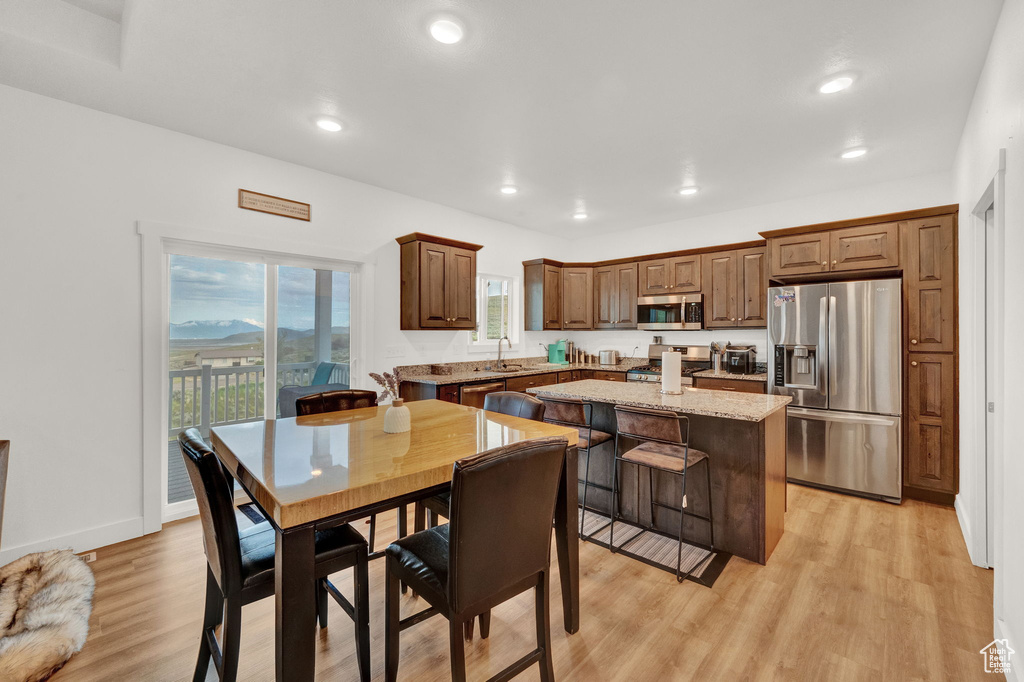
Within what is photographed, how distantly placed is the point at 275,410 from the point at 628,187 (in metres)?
3.77

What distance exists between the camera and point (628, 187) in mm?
4285

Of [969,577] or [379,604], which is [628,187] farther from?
[379,604]

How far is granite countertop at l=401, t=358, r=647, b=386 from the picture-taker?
429 cm

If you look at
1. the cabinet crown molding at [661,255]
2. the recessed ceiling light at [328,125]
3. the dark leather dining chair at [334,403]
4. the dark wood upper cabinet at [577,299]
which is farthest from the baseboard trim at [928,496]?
the recessed ceiling light at [328,125]

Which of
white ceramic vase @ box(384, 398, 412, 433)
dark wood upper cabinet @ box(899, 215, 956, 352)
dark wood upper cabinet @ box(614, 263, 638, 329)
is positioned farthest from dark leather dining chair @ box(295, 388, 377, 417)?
dark wood upper cabinet @ box(899, 215, 956, 352)

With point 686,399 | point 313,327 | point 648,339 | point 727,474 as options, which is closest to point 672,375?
point 686,399

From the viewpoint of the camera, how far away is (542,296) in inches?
227

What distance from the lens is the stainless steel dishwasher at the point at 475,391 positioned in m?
4.33

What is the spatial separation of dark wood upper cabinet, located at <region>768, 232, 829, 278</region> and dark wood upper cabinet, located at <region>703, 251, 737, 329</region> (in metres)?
0.60

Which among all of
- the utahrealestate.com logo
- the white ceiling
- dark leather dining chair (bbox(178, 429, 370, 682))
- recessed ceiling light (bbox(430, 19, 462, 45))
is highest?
the white ceiling

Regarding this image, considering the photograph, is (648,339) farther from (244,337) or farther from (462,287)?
(244,337)

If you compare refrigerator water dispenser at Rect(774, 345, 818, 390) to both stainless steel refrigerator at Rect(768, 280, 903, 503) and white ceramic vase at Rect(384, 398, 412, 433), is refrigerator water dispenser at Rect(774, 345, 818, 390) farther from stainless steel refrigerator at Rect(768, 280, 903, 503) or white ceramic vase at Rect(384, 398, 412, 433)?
white ceramic vase at Rect(384, 398, 412, 433)

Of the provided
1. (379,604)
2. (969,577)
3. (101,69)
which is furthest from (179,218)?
(969,577)

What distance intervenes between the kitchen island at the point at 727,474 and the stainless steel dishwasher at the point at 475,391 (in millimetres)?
1478
